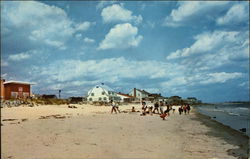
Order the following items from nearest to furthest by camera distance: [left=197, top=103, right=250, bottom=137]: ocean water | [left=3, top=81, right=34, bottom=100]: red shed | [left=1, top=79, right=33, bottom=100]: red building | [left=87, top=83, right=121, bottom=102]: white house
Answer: [left=197, top=103, right=250, bottom=137]: ocean water → [left=1, top=79, right=33, bottom=100]: red building → [left=3, top=81, right=34, bottom=100]: red shed → [left=87, top=83, right=121, bottom=102]: white house

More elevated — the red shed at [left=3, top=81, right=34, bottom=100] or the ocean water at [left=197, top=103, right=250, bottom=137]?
the red shed at [left=3, top=81, right=34, bottom=100]

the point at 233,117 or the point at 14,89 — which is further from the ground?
the point at 14,89

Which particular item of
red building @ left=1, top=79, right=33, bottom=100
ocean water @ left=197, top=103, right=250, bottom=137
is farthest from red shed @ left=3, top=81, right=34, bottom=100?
ocean water @ left=197, top=103, right=250, bottom=137

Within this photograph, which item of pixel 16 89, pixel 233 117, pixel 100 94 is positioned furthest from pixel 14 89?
pixel 100 94

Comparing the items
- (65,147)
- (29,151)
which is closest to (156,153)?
(65,147)

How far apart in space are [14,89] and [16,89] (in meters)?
0.49

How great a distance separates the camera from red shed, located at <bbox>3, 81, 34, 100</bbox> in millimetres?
50906

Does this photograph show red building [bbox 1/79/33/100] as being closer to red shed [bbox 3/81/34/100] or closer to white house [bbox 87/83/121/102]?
red shed [bbox 3/81/34/100]

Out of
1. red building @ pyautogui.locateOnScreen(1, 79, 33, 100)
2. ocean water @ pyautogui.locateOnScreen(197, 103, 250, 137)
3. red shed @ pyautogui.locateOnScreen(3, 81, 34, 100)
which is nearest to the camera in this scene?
ocean water @ pyautogui.locateOnScreen(197, 103, 250, 137)

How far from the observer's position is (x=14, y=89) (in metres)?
52.2

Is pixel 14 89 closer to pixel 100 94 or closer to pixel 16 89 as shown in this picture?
pixel 16 89

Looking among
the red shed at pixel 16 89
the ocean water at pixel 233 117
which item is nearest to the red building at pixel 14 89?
the red shed at pixel 16 89

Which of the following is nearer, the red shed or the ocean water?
the ocean water

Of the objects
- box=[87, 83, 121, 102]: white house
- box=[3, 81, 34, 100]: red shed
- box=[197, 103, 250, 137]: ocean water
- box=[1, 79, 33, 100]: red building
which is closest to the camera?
box=[197, 103, 250, 137]: ocean water
